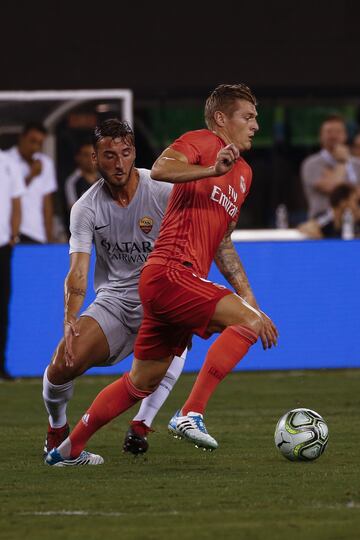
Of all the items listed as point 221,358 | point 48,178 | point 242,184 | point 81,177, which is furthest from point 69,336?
point 81,177

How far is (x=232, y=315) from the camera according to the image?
7.27 m

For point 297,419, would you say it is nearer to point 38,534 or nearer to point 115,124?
point 115,124

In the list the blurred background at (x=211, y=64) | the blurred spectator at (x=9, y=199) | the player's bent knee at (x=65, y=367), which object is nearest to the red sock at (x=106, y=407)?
the player's bent knee at (x=65, y=367)

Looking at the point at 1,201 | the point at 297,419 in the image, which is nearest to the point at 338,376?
the point at 1,201

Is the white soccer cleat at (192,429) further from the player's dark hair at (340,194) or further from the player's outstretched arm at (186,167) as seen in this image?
the player's dark hair at (340,194)

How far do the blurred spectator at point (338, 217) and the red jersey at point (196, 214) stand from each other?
8155 mm

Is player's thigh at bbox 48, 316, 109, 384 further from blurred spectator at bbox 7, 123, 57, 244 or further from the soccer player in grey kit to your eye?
blurred spectator at bbox 7, 123, 57, 244

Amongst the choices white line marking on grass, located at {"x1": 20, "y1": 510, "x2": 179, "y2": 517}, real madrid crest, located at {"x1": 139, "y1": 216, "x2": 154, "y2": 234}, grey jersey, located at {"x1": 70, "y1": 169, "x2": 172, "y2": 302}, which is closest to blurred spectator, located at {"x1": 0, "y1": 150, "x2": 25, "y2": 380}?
grey jersey, located at {"x1": 70, "y1": 169, "x2": 172, "y2": 302}

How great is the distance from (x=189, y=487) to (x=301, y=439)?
1008 mm

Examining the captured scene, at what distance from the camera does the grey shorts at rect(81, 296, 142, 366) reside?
778 centimetres

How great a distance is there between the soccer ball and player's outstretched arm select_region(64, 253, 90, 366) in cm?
118

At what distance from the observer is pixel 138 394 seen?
7.45 metres

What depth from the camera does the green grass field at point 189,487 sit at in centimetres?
582

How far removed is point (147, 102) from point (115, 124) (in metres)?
10.2
